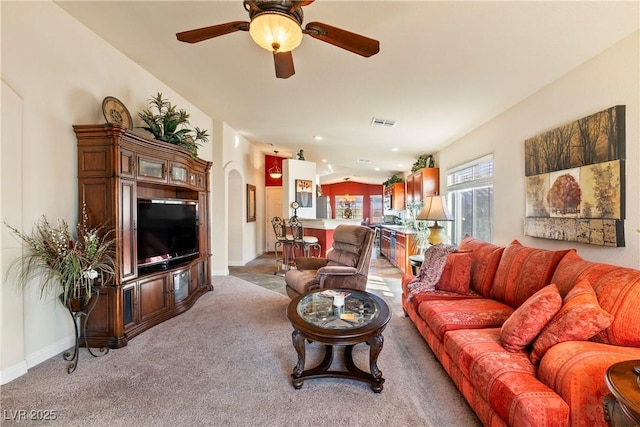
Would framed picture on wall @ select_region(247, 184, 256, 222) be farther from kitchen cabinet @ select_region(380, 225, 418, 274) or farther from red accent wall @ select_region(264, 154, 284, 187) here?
kitchen cabinet @ select_region(380, 225, 418, 274)

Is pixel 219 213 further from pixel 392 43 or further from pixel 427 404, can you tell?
pixel 427 404

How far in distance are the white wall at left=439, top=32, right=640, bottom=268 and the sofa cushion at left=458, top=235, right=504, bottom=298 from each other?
541 mm

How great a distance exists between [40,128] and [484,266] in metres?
4.21

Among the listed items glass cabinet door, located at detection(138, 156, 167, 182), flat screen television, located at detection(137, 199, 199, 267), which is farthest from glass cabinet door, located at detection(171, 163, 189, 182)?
flat screen television, located at detection(137, 199, 199, 267)

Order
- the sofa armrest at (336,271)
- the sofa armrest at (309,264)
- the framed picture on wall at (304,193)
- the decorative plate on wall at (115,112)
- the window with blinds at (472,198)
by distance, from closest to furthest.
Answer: the decorative plate on wall at (115,112) < the sofa armrest at (336,271) < the sofa armrest at (309,264) < the window with blinds at (472,198) < the framed picture on wall at (304,193)

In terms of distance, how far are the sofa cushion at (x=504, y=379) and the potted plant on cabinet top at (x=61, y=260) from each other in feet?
9.21

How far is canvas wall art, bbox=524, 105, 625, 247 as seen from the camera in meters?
2.01

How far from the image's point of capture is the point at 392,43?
229cm

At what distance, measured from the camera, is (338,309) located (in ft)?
7.11

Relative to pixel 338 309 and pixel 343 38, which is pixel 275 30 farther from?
pixel 338 309

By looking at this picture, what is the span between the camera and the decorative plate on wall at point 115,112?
2606 millimetres

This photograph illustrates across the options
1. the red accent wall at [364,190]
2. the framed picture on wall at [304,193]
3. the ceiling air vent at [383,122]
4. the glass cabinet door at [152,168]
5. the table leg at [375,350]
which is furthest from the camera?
the red accent wall at [364,190]

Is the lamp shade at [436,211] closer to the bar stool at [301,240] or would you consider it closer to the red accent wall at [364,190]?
the bar stool at [301,240]

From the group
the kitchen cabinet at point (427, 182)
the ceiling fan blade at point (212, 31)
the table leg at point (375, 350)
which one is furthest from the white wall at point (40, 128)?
Result: the kitchen cabinet at point (427, 182)
